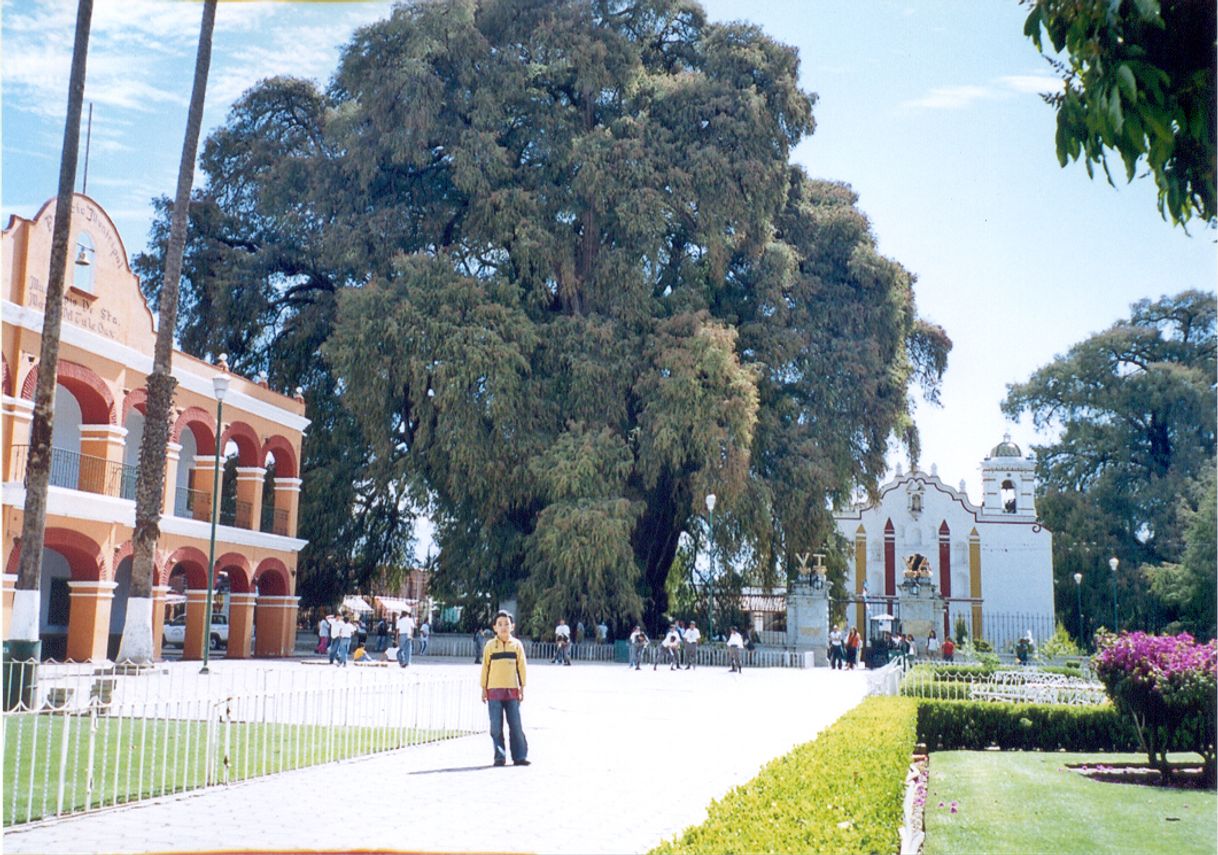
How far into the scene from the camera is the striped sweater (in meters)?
10.6

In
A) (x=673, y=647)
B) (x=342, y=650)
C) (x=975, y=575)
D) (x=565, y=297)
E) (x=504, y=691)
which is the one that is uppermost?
(x=565, y=297)

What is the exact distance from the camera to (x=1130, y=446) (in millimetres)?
46969

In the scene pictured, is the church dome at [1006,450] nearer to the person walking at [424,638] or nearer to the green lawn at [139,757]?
the person walking at [424,638]

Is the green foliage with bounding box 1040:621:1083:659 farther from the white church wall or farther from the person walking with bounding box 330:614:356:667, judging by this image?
the person walking with bounding box 330:614:356:667

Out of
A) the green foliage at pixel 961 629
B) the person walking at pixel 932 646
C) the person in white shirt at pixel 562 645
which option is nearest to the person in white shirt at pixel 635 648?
the person in white shirt at pixel 562 645

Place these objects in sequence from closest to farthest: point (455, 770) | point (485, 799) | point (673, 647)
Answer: point (485, 799)
point (455, 770)
point (673, 647)

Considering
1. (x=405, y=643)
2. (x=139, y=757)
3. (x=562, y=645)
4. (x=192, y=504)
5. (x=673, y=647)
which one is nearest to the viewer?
(x=139, y=757)

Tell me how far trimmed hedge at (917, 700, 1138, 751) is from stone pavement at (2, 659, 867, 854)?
4.59 feet

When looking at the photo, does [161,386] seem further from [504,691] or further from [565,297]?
[565,297]

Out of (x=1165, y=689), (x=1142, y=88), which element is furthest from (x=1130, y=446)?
(x=1142, y=88)

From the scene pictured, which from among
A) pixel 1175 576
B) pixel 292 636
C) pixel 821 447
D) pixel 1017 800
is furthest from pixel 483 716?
pixel 1175 576

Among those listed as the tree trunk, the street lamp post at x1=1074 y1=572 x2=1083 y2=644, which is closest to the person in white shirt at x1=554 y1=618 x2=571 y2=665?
the tree trunk

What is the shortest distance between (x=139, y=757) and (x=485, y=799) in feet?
10.8

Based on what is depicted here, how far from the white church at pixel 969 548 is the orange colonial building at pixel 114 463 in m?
25.1
